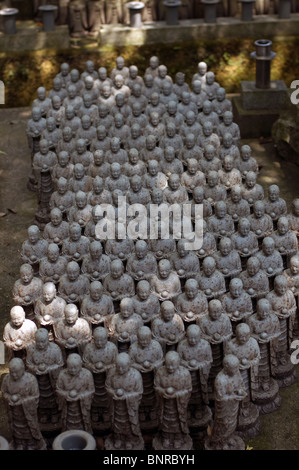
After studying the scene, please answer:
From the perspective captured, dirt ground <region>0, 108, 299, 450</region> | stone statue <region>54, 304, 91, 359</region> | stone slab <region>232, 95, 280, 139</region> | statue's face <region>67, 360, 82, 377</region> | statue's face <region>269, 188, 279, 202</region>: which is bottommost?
dirt ground <region>0, 108, 299, 450</region>

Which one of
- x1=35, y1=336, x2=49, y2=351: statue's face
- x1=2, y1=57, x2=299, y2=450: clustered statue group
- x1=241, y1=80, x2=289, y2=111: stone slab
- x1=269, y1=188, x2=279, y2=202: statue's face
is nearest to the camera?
x1=2, y1=57, x2=299, y2=450: clustered statue group

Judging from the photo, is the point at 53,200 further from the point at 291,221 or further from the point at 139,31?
the point at 139,31

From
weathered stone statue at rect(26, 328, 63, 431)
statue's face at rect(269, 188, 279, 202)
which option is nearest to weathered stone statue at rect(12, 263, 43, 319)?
weathered stone statue at rect(26, 328, 63, 431)

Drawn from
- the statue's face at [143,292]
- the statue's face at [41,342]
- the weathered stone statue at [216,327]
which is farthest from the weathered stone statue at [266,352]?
the statue's face at [41,342]

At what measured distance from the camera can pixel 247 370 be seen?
8711mm

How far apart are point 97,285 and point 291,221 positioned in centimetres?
283

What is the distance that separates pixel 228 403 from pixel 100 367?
136 cm

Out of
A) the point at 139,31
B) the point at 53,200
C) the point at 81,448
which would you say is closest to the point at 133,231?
the point at 53,200

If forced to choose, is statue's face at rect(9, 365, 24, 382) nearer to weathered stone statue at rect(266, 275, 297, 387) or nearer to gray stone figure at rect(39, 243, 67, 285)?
gray stone figure at rect(39, 243, 67, 285)

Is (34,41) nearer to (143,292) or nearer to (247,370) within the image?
(143,292)

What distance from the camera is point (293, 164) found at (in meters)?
14.1

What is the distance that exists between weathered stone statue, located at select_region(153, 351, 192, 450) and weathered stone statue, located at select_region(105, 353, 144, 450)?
0.67 ft

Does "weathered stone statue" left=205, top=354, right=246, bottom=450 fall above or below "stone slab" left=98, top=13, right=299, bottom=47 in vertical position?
below

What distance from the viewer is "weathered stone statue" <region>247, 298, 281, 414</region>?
897 centimetres
